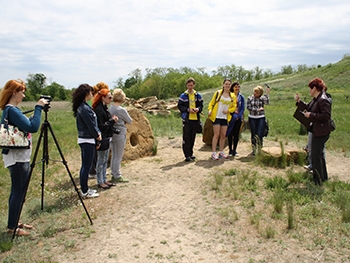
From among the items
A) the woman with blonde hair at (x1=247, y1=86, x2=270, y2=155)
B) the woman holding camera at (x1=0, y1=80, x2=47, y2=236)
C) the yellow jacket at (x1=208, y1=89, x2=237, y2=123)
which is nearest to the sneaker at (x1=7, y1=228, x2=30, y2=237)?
the woman holding camera at (x1=0, y1=80, x2=47, y2=236)

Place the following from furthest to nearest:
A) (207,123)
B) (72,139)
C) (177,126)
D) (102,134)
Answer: (177,126) < (72,139) < (207,123) < (102,134)

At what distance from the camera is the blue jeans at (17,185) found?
14.4 ft

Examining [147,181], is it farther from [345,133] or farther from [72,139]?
[345,133]

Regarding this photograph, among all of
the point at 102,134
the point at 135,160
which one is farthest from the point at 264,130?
the point at 102,134

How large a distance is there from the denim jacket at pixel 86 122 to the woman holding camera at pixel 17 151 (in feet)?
2.95

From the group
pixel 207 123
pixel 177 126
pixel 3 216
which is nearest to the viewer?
pixel 3 216

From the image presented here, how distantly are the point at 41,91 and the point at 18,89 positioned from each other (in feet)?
188

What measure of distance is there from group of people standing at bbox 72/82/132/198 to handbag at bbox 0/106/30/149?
114 cm

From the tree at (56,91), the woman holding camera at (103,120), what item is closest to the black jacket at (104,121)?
the woman holding camera at (103,120)

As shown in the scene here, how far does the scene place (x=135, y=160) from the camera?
8188 millimetres

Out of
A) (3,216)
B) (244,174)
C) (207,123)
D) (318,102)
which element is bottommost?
(3,216)

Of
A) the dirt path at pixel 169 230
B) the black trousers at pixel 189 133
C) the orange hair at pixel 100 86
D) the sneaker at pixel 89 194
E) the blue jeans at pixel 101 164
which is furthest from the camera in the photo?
the black trousers at pixel 189 133

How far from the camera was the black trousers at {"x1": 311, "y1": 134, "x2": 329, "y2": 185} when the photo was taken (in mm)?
5793

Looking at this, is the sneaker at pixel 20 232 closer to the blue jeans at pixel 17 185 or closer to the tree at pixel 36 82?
the blue jeans at pixel 17 185
